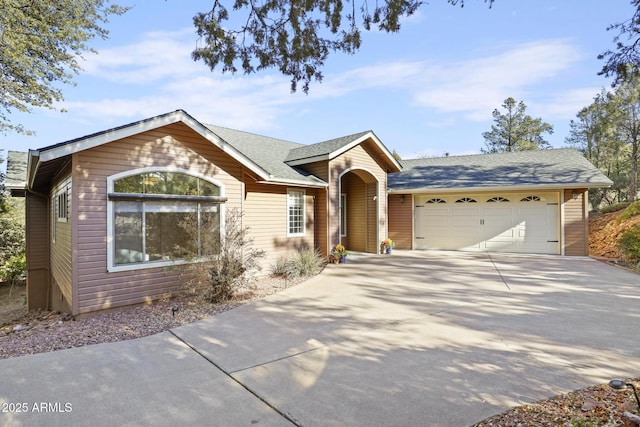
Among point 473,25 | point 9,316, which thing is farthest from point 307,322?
point 9,316

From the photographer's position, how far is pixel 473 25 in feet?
20.1

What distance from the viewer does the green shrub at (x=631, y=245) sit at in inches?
392

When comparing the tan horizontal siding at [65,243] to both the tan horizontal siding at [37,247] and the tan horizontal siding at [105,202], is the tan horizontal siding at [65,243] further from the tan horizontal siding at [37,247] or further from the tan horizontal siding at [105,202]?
the tan horizontal siding at [37,247]

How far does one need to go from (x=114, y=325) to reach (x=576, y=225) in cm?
1466

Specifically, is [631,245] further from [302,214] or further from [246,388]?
[246,388]

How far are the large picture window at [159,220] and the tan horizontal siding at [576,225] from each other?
12545mm

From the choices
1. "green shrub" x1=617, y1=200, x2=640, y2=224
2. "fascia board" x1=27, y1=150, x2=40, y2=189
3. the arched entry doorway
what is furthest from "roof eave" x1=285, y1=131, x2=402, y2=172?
"green shrub" x1=617, y1=200, x2=640, y2=224

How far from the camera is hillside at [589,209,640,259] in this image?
→ 12.6m

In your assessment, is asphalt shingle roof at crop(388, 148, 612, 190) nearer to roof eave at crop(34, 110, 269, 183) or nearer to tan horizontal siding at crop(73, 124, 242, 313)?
roof eave at crop(34, 110, 269, 183)

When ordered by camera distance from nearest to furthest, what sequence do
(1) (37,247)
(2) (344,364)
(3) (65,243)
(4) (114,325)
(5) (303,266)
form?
(2) (344,364) < (4) (114,325) < (3) (65,243) < (5) (303,266) < (1) (37,247)

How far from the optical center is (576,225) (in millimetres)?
12117

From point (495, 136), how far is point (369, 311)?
2810 centimetres

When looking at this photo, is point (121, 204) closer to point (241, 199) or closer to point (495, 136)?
point (241, 199)

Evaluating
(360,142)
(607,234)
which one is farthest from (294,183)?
(607,234)
